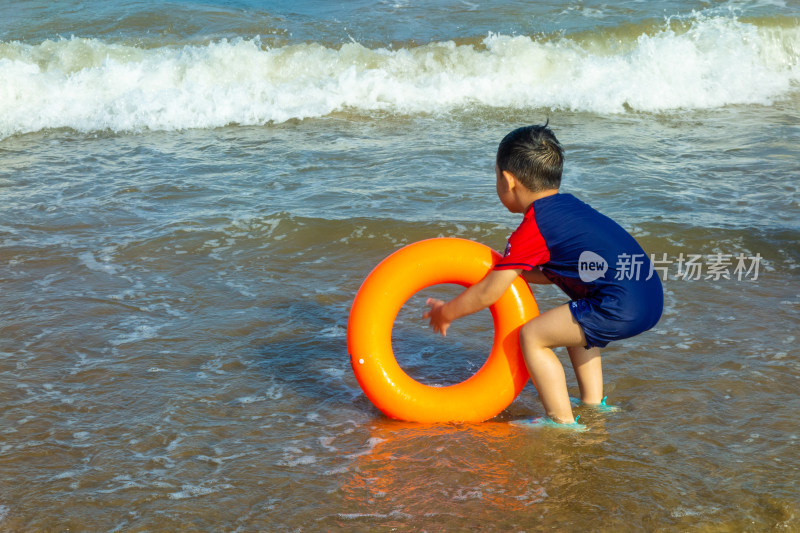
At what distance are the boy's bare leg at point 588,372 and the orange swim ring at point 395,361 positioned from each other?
27 cm

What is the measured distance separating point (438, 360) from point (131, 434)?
1.67 meters

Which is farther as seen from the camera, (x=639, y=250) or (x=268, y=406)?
(x=268, y=406)

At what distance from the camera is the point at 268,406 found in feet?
12.6

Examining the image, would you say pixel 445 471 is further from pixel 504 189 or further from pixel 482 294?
pixel 504 189

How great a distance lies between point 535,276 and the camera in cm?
361

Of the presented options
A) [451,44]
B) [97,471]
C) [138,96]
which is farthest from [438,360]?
[451,44]

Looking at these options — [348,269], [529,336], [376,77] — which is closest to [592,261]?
[529,336]

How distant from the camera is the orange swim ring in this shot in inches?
141

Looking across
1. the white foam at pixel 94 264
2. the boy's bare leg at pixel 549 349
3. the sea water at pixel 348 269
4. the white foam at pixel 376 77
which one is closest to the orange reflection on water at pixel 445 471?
the sea water at pixel 348 269

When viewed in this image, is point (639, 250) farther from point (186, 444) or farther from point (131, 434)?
point (131, 434)

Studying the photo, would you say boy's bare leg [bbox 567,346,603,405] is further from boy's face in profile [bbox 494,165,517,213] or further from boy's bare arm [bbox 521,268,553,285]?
boy's face in profile [bbox 494,165,517,213]

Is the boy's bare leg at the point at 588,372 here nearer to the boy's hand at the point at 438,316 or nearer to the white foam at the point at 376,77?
the boy's hand at the point at 438,316

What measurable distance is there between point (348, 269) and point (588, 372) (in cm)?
234

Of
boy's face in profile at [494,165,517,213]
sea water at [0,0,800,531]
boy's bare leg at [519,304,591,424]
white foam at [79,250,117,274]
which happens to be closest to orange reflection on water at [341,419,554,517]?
sea water at [0,0,800,531]
